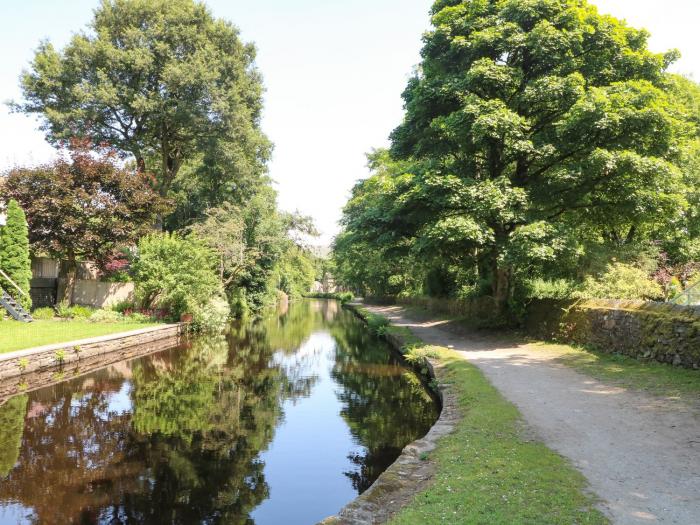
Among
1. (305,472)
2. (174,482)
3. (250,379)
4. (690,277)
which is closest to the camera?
(174,482)

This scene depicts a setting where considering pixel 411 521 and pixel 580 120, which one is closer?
pixel 411 521

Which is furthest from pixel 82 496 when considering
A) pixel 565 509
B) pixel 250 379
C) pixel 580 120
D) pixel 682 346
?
pixel 580 120

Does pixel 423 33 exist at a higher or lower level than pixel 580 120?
higher

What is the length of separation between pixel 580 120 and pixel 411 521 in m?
14.5

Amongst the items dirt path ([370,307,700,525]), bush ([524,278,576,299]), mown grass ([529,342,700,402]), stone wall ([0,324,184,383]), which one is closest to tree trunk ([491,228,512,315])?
bush ([524,278,576,299])

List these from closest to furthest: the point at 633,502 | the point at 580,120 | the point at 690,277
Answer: the point at 633,502, the point at 580,120, the point at 690,277

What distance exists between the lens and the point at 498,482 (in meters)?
5.02

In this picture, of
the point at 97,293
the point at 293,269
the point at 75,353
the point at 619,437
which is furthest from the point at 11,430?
the point at 293,269

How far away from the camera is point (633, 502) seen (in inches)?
178

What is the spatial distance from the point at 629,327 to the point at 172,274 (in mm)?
18862

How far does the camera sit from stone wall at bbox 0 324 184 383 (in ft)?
39.6

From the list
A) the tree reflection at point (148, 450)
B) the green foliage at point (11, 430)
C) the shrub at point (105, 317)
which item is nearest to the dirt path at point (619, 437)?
the tree reflection at point (148, 450)

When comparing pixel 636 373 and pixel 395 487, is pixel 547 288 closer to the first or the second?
pixel 636 373

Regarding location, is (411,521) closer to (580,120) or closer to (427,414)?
(427,414)
